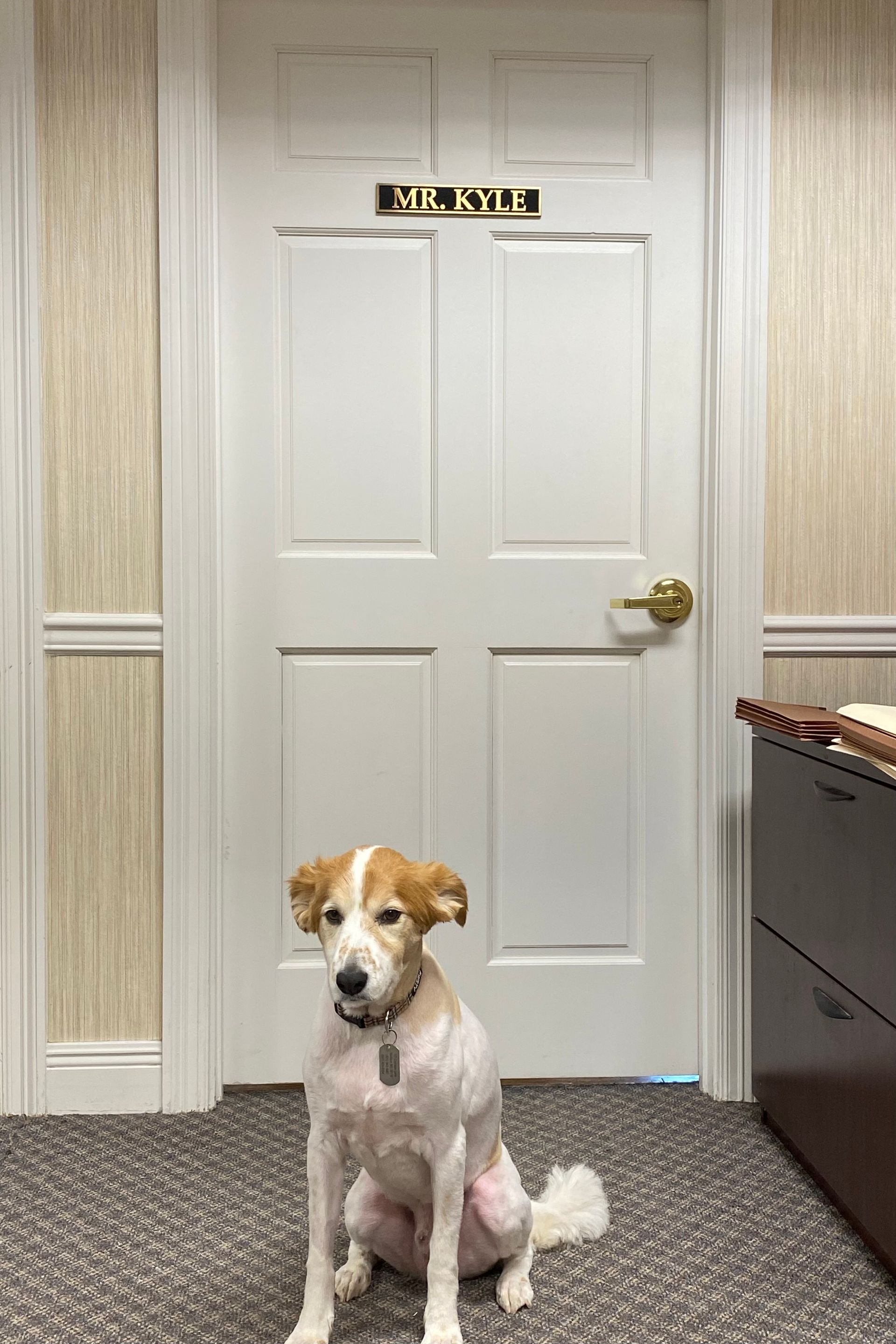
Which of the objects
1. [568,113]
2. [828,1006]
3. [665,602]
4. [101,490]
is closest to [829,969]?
[828,1006]

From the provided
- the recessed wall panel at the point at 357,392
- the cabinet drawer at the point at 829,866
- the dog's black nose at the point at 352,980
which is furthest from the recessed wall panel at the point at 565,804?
the dog's black nose at the point at 352,980

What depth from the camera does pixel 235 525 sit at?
2283 mm

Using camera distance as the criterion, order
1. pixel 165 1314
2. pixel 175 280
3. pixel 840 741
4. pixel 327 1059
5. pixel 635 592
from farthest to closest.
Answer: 1. pixel 635 592
2. pixel 175 280
3. pixel 840 741
4. pixel 165 1314
5. pixel 327 1059

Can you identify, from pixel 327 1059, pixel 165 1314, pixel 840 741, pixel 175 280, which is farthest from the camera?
pixel 175 280

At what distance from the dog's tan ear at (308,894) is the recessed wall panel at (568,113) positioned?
1.66 meters

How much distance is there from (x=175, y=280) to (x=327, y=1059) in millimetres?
1598

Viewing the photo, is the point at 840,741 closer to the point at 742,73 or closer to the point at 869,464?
the point at 869,464

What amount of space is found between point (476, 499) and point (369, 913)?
3.98 ft

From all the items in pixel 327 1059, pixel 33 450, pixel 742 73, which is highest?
pixel 742 73

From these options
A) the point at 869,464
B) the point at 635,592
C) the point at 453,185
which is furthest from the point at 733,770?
the point at 453,185

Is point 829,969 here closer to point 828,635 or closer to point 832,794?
point 832,794

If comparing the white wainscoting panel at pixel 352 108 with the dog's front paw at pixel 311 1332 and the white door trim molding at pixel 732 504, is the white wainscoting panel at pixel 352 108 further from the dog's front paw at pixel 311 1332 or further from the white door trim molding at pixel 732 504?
the dog's front paw at pixel 311 1332

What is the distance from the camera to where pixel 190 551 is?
2189mm

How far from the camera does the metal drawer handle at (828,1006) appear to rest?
173 cm
